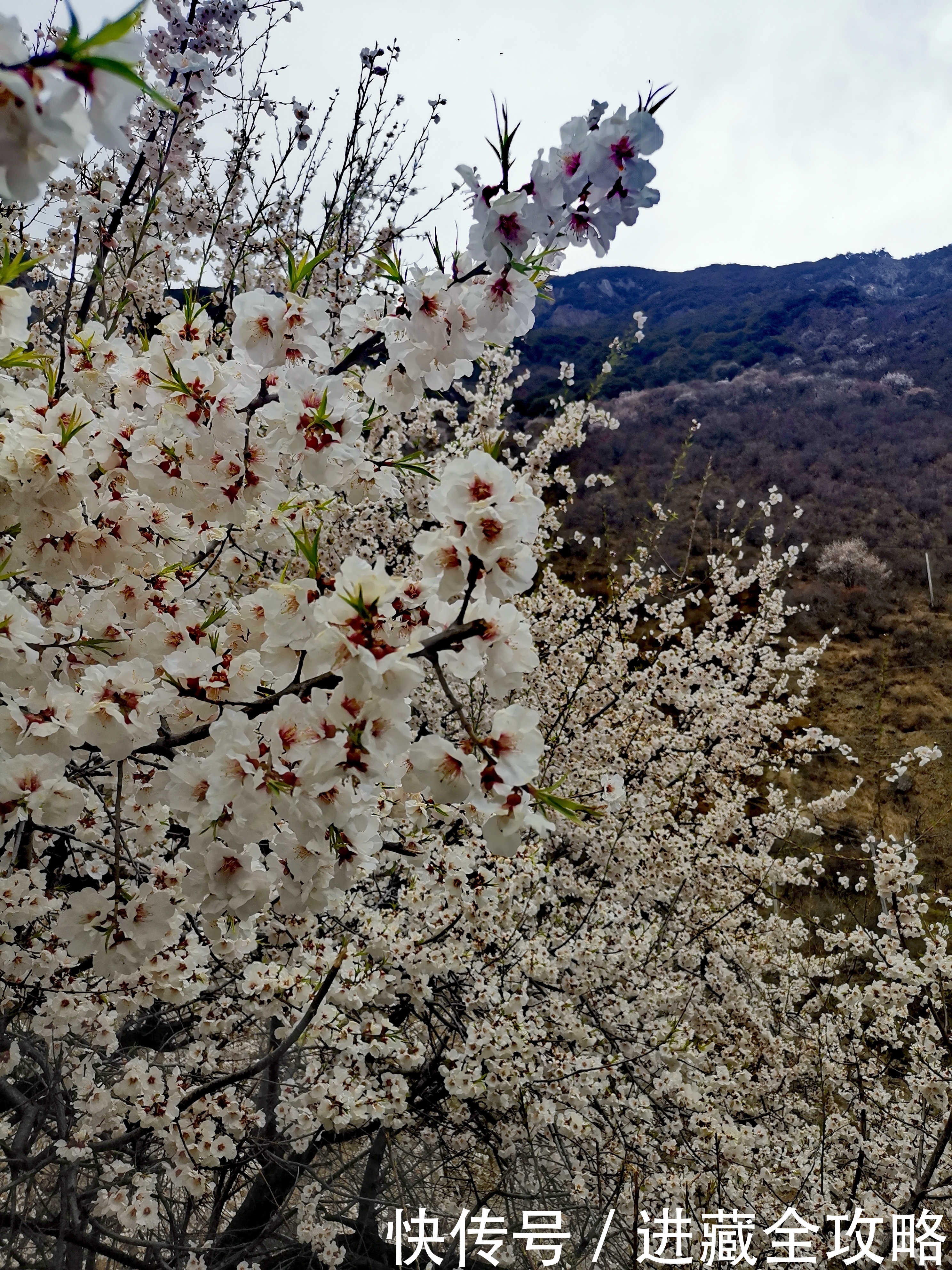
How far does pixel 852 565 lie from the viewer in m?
23.4

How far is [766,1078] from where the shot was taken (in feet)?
18.1

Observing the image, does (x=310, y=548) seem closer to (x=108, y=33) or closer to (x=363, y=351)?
(x=108, y=33)

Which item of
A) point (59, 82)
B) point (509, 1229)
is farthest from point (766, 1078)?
point (59, 82)

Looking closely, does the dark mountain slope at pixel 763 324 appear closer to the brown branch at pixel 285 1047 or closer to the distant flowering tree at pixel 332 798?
the distant flowering tree at pixel 332 798

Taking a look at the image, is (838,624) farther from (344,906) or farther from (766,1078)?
(344,906)

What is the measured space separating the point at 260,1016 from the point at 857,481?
31255 mm

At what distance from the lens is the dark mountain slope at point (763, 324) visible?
1524 inches

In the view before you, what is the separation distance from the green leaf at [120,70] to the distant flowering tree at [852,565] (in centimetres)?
2582

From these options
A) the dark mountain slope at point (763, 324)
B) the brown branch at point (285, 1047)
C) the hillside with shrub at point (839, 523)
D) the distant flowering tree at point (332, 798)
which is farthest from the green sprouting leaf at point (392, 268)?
the dark mountain slope at point (763, 324)

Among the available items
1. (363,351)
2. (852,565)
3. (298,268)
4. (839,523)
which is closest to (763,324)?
(839,523)

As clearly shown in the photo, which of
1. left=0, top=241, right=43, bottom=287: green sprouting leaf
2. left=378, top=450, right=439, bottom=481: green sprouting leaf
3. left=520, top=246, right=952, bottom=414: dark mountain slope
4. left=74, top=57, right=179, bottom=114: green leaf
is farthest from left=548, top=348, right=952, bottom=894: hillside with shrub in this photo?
left=74, top=57, right=179, bottom=114: green leaf

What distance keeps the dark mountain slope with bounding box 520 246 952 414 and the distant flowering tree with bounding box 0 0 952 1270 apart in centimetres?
2043

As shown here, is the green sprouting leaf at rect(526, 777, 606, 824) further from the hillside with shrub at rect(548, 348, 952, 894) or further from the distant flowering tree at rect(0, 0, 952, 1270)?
the hillside with shrub at rect(548, 348, 952, 894)

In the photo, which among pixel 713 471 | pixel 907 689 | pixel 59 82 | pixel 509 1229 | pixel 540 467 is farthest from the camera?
pixel 713 471
